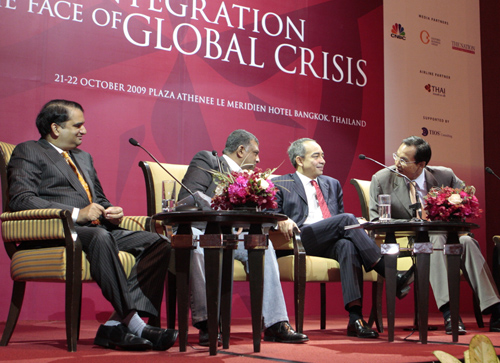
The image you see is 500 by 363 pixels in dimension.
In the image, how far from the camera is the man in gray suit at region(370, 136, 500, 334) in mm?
3430

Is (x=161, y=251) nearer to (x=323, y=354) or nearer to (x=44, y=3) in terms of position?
(x=323, y=354)

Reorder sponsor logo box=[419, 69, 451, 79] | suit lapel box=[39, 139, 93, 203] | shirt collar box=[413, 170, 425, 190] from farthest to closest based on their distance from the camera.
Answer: sponsor logo box=[419, 69, 451, 79] → shirt collar box=[413, 170, 425, 190] → suit lapel box=[39, 139, 93, 203]

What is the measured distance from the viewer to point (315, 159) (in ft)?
12.4

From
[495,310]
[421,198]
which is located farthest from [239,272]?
[495,310]

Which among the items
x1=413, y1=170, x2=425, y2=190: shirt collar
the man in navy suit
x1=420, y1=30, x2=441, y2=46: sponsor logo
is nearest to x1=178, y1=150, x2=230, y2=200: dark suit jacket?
the man in navy suit

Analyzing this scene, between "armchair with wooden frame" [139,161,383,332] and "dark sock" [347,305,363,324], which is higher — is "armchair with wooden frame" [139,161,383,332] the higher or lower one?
the higher one

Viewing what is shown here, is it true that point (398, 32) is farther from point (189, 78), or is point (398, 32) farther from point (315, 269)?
point (315, 269)

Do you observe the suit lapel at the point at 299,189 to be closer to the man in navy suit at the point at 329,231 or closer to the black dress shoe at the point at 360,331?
the man in navy suit at the point at 329,231

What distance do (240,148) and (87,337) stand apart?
4.48 ft

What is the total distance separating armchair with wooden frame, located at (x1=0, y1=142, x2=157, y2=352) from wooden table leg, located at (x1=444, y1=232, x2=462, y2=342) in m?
1.55

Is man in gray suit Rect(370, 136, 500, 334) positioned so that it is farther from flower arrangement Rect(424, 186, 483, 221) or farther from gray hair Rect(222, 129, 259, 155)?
gray hair Rect(222, 129, 259, 155)

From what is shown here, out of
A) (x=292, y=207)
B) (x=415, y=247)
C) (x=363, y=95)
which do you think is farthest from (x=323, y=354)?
(x=363, y=95)

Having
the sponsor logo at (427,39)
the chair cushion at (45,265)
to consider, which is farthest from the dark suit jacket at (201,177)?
the sponsor logo at (427,39)

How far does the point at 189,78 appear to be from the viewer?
4.53 m
